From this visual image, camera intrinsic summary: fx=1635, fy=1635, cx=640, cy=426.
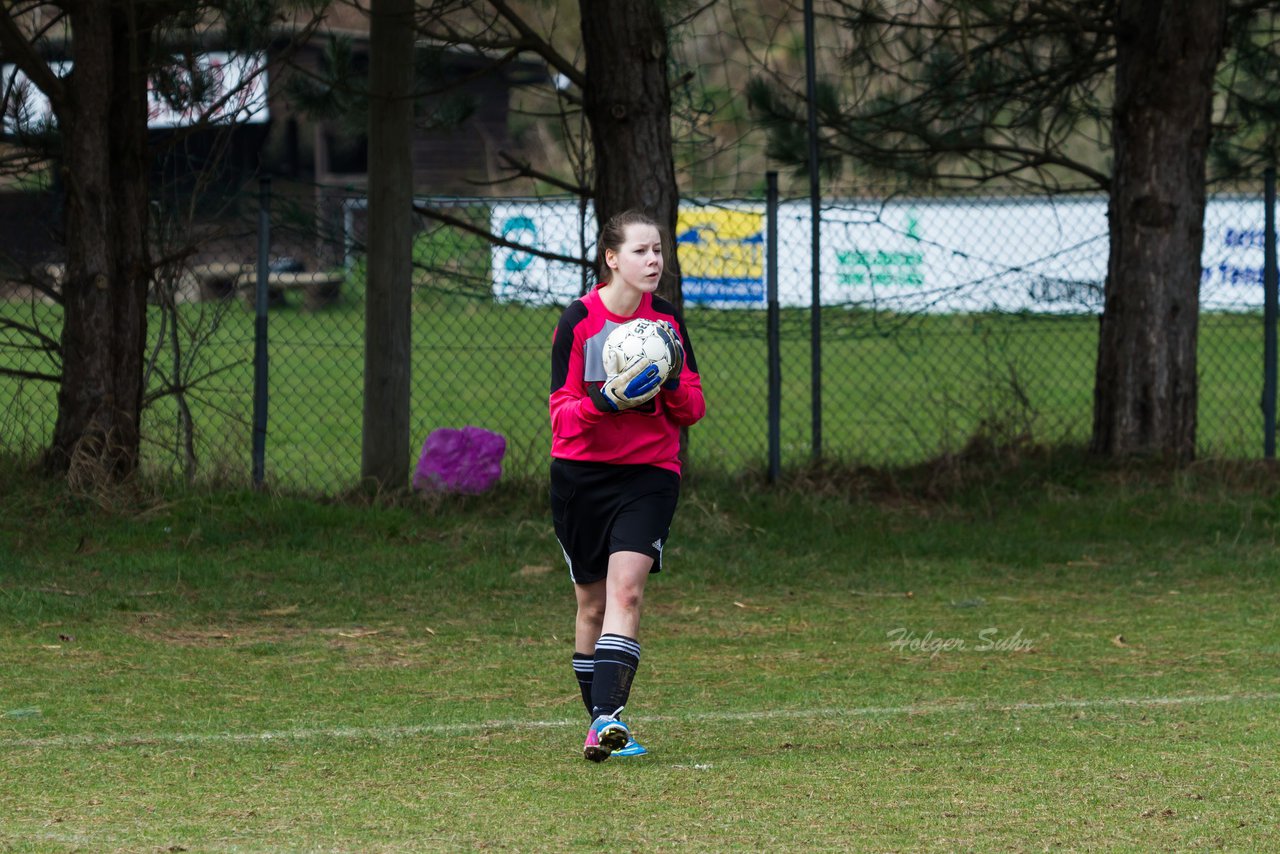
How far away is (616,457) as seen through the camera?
4.97 meters

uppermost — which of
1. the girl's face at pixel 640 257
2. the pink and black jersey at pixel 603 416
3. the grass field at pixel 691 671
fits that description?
the girl's face at pixel 640 257

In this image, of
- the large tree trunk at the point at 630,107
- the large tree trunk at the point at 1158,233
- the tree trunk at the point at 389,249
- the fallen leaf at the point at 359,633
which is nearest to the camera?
the fallen leaf at the point at 359,633

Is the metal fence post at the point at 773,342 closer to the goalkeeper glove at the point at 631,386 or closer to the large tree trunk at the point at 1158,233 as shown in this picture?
the large tree trunk at the point at 1158,233

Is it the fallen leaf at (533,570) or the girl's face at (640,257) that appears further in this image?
the fallen leaf at (533,570)

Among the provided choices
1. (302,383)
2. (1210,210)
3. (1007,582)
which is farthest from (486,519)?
(1210,210)

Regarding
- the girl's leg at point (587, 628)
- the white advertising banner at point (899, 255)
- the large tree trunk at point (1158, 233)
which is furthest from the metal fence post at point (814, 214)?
the girl's leg at point (587, 628)

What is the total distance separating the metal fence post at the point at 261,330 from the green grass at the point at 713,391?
0.33 feet

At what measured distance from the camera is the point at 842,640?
711cm

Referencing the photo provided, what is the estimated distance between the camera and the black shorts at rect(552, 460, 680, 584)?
4.97 metres

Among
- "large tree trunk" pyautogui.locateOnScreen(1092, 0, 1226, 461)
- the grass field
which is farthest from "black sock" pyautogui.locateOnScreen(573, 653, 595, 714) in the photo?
"large tree trunk" pyautogui.locateOnScreen(1092, 0, 1226, 461)

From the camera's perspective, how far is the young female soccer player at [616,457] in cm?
491

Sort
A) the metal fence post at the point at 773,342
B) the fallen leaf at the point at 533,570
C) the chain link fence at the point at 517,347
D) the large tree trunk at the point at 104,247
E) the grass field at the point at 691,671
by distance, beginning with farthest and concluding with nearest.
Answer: the metal fence post at the point at 773,342
the chain link fence at the point at 517,347
the large tree trunk at the point at 104,247
the fallen leaf at the point at 533,570
the grass field at the point at 691,671

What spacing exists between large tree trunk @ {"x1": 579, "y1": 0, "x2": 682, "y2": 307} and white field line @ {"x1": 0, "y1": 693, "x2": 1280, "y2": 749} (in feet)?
14.7

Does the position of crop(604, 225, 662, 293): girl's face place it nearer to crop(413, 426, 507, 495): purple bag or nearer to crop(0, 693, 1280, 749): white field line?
crop(0, 693, 1280, 749): white field line
